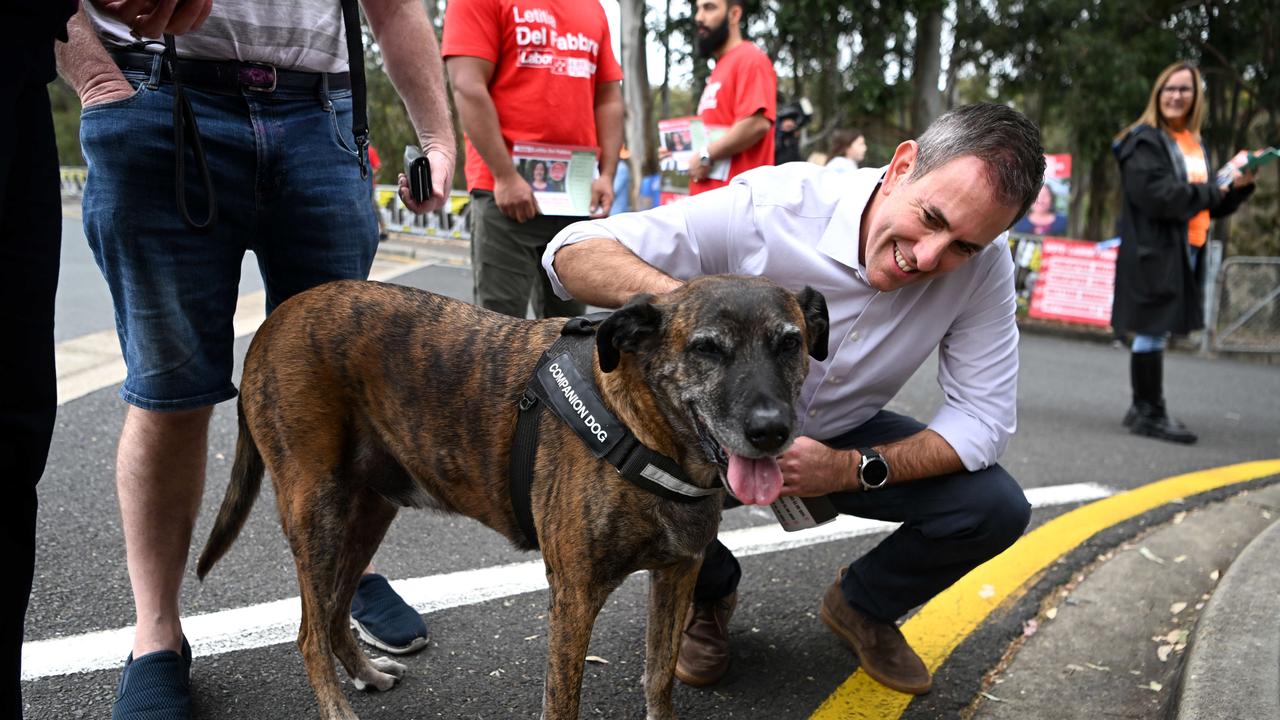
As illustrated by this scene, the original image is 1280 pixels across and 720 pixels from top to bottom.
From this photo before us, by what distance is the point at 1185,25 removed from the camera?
19.1 metres

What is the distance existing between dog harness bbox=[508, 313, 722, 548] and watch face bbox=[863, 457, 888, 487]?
1.78 ft

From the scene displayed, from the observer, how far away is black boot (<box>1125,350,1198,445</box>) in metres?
6.41

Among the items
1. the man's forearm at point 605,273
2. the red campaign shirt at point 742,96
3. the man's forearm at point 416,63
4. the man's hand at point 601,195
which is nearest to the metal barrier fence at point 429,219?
the red campaign shirt at point 742,96

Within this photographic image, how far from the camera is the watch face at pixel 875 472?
266 centimetres

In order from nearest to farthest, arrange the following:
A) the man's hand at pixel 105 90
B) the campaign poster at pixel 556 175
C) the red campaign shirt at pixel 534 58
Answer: the man's hand at pixel 105 90 < the red campaign shirt at pixel 534 58 < the campaign poster at pixel 556 175

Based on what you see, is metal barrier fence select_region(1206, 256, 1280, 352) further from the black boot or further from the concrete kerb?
the concrete kerb

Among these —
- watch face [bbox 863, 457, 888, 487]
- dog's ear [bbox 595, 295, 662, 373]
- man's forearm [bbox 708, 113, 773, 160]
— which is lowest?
watch face [bbox 863, 457, 888, 487]

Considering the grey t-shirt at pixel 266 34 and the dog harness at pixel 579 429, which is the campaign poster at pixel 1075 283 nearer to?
the dog harness at pixel 579 429

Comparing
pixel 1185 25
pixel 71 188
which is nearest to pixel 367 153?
pixel 1185 25

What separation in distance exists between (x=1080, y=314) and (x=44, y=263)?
514 inches

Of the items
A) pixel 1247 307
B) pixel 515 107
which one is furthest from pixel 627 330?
pixel 1247 307

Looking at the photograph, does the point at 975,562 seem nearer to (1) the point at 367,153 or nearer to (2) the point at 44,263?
(1) the point at 367,153

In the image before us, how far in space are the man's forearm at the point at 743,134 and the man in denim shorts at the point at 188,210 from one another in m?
3.15

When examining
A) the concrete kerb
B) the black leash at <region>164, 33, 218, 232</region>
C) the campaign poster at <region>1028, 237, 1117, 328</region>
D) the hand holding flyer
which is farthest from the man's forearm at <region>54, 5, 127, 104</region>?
the campaign poster at <region>1028, 237, 1117, 328</region>
